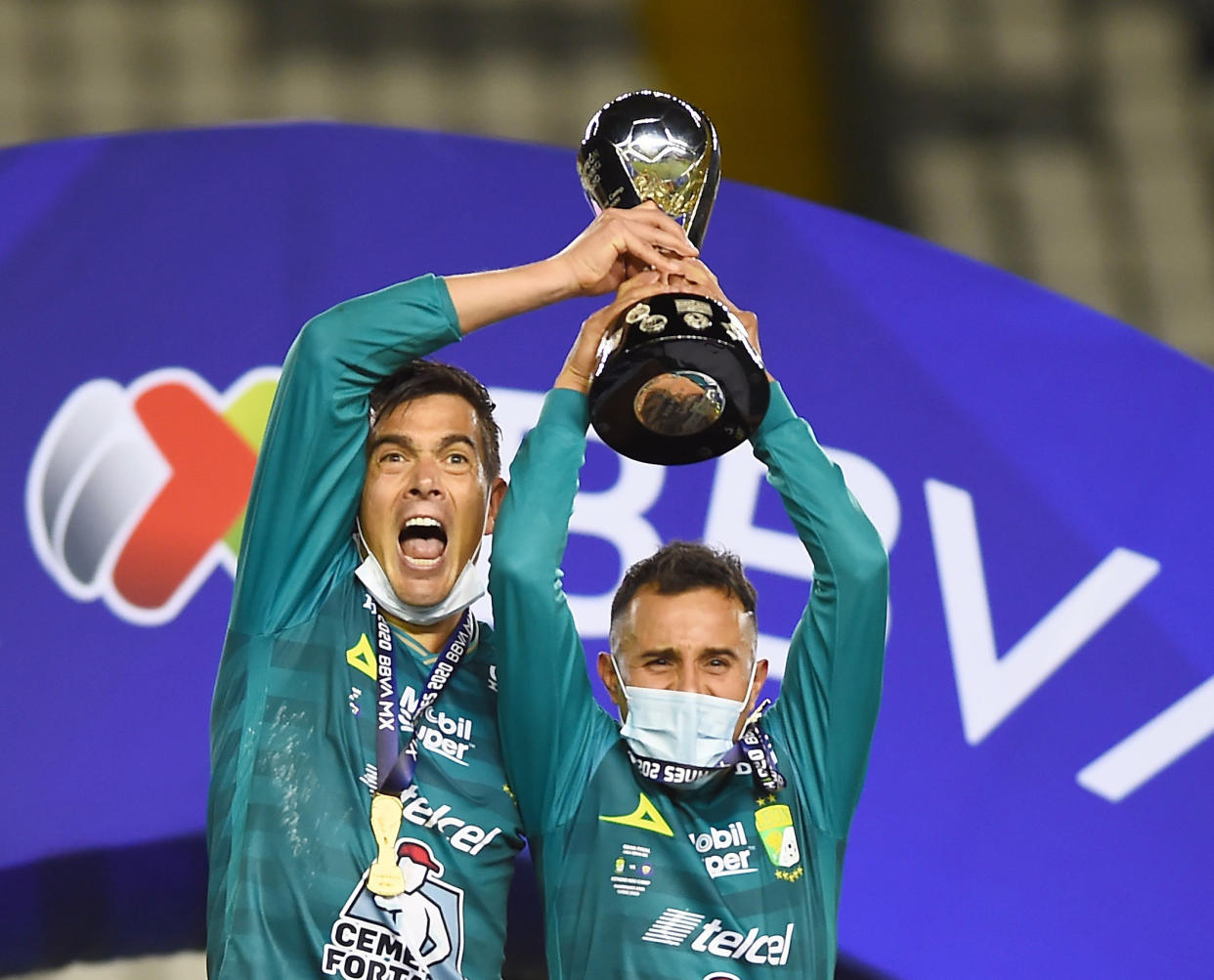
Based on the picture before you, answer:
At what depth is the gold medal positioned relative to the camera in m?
2.41

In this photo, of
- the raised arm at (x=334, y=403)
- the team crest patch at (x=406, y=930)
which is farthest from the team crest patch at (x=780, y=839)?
the raised arm at (x=334, y=403)

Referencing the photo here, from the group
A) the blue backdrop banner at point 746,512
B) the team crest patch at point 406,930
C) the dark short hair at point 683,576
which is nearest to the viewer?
the team crest patch at point 406,930

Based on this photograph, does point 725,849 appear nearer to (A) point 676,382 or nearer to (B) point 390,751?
(B) point 390,751

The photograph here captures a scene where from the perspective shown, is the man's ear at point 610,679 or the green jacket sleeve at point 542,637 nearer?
the green jacket sleeve at point 542,637

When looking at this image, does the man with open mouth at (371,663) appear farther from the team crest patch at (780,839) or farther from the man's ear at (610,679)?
the team crest patch at (780,839)

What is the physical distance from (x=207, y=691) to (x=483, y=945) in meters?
0.91

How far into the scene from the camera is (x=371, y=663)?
2.57 metres

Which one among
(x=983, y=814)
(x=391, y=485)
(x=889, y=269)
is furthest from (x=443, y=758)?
(x=889, y=269)

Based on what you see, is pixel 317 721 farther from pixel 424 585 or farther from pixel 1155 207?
pixel 1155 207

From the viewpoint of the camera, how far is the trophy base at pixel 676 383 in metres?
2.47

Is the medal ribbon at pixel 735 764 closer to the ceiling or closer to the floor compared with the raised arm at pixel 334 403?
closer to the floor

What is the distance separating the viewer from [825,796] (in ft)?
8.53

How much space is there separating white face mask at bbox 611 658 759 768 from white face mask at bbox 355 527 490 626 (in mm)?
264

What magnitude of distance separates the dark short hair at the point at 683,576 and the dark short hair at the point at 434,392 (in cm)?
24
